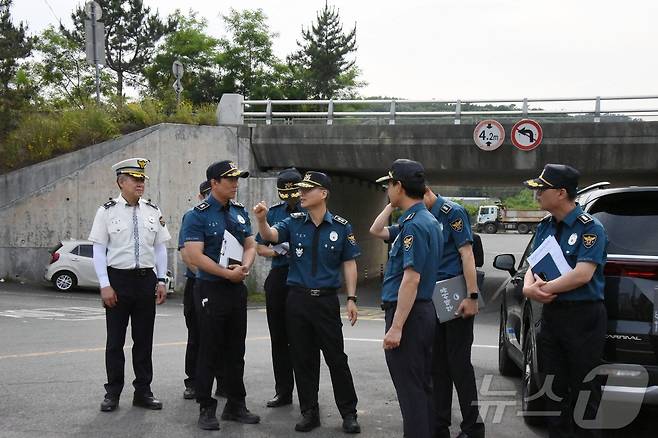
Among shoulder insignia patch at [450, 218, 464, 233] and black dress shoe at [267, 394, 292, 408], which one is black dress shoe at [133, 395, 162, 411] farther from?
shoulder insignia patch at [450, 218, 464, 233]

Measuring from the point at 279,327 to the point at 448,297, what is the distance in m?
1.78

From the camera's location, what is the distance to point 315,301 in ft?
18.4

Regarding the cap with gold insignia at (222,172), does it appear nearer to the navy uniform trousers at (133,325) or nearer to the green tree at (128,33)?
the navy uniform trousers at (133,325)

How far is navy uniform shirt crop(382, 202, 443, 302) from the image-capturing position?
4.38 metres

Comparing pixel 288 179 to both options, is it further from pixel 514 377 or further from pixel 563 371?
pixel 514 377

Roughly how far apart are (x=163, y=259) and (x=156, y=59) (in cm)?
4234

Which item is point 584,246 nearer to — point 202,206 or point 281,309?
point 281,309

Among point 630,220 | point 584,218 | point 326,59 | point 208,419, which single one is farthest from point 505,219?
point 584,218

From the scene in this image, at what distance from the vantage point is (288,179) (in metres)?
6.44

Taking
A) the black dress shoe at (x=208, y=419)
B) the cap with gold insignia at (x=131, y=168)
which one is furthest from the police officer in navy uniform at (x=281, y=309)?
the cap with gold insignia at (x=131, y=168)

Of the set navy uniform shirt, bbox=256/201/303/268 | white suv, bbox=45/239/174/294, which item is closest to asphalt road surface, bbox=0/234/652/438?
navy uniform shirt, bbox=256/201/303/268

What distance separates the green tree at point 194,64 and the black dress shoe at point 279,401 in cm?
3995

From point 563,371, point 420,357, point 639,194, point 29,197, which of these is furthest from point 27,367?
point 29,197

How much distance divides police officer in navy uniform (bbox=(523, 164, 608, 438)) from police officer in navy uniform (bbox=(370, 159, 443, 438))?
84 centimetres
